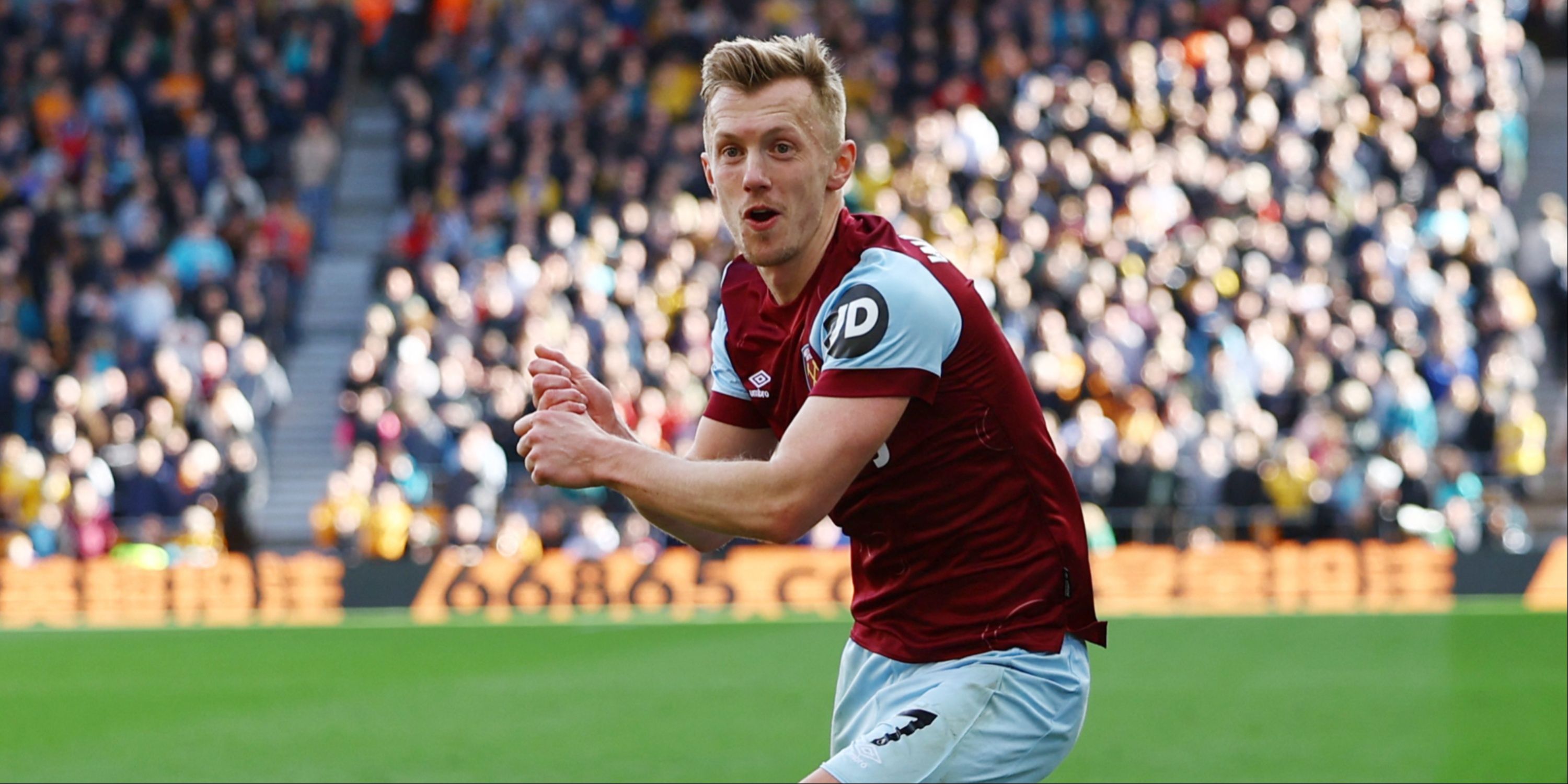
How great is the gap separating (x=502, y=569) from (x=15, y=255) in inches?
338

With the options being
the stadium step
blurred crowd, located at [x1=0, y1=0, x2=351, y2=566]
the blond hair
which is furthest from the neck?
the stadium step

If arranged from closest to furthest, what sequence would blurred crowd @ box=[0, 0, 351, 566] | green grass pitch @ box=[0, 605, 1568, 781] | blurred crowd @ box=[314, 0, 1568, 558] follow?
green grass pitch @ box=[0, 605, 1568, 781] → blurred crowd @ box=[314, 0, 1568, 558] → blurred crowd @ box=[0, 0, 351, 566]

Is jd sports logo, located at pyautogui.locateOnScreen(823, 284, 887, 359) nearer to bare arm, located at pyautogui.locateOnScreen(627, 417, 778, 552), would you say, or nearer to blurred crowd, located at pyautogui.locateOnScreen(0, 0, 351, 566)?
bare arm, located at pyautogui.locateOnScreen(627, 417, 778, 552)

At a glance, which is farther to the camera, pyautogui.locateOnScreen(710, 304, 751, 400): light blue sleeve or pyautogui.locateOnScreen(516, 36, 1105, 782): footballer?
pyautogui.locateOnScreen(710, 304, 751, 400): light blue sleeve

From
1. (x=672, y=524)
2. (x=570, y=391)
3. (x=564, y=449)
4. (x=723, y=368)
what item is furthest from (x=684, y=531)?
(x=564, y=449)

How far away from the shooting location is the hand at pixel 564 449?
360cm

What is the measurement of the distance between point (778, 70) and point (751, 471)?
2.82ft

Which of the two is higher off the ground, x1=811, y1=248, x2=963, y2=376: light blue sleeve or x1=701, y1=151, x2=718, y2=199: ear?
x1=701, y1=151, x2=718, y2=199: ear

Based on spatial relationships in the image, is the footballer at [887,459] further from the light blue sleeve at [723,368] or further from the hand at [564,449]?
the light blue sleeve at [723,368]

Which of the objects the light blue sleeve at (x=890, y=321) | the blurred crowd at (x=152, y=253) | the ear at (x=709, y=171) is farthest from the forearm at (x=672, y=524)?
the blurred crowd at (x=152, y=253)

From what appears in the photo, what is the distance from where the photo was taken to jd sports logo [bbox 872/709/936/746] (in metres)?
3.70

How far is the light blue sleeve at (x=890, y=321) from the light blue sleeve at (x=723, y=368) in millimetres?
546

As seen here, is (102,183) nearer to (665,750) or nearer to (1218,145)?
(1218,145)

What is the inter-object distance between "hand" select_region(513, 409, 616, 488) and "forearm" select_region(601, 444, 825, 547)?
0.03 m
